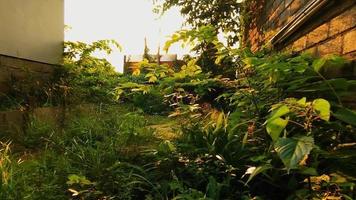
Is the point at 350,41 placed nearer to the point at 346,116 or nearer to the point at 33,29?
the point at 346,116

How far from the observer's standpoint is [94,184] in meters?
2.26

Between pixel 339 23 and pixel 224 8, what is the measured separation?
5894mm

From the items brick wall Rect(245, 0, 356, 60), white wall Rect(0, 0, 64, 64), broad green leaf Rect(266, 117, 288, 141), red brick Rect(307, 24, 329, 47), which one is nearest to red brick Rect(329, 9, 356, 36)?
brick wall Rect(245, 0, 356, 60)

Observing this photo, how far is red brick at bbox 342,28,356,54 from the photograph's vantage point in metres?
1.95

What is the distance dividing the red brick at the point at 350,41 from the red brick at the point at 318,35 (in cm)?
34

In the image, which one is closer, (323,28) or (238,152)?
(238,152)

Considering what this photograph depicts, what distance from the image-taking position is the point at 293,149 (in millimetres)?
1268

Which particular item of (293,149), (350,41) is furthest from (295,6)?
(293,149)

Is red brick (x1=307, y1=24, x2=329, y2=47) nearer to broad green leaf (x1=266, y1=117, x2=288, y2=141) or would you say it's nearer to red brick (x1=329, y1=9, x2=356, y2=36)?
red brick (x1=329, y1=9, x2=356, y2=36)

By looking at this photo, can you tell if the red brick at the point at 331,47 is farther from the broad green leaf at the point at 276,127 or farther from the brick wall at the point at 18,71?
the brick wall at the point at 18,71

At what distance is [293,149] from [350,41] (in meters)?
1.11

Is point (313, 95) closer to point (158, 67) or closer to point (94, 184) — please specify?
point (158, 67)

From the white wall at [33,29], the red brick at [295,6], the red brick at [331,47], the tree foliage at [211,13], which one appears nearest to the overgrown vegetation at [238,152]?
the red brick at [331,47]

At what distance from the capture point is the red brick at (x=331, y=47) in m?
2.16
